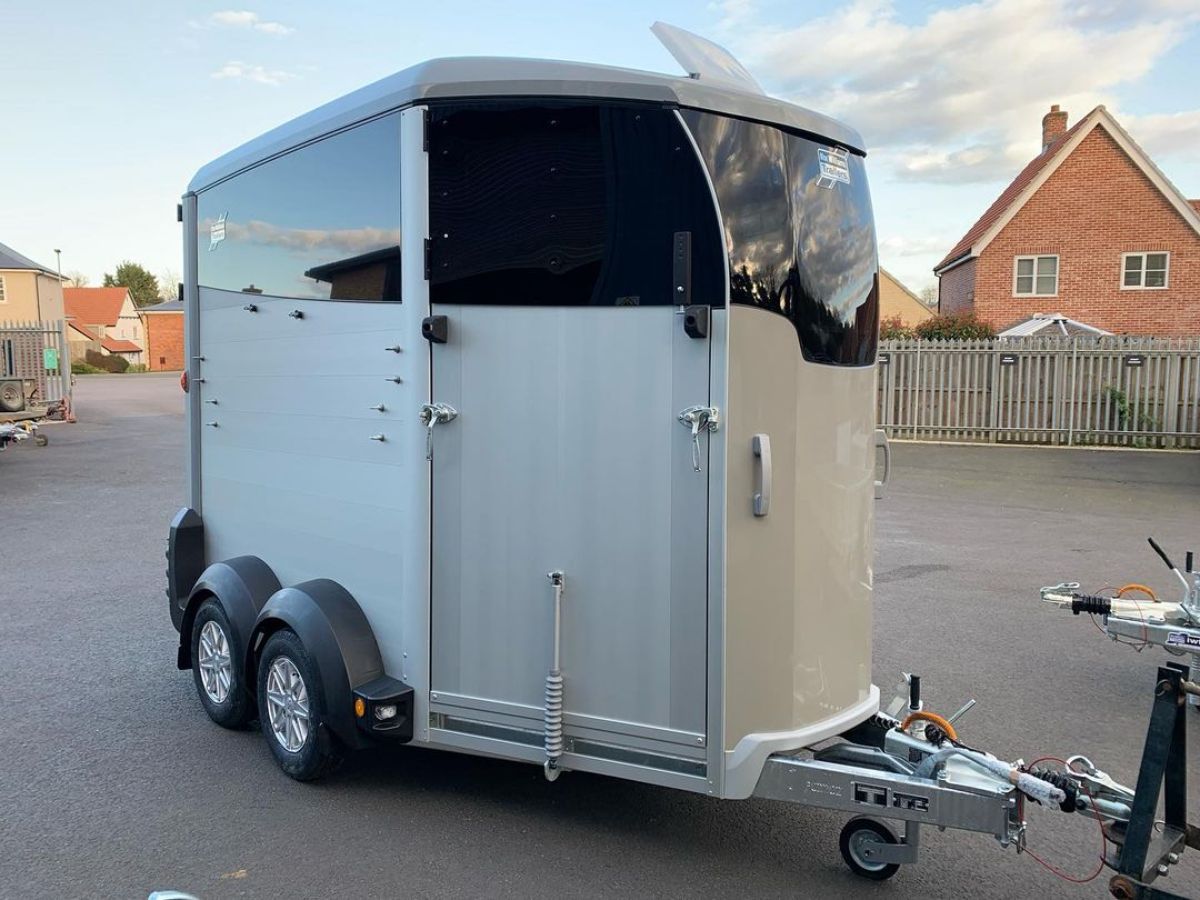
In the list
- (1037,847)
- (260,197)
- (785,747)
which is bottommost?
(1037,847)

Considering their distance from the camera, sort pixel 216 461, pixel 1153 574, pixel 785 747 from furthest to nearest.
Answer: pixel 1153 574
pixel 216 461
pixel 785 747

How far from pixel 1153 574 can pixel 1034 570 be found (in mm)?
1032

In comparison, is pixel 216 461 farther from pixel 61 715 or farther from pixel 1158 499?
pixel 1158 499

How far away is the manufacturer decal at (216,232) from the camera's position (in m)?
5.53

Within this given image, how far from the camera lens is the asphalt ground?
374cm

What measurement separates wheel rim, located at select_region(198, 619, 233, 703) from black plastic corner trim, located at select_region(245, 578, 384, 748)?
0.71m

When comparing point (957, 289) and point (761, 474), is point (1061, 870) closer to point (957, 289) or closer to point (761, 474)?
point (761, 474)

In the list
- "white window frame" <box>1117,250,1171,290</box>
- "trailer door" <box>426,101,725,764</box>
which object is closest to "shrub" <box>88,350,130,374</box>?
"white window frame" <box>1117,250,1171,290</box>

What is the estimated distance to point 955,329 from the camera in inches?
1033

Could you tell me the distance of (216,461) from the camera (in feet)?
19.0

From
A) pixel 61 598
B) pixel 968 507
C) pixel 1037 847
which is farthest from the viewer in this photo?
pixel 968 507

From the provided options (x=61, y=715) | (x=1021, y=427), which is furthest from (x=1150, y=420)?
(x=61, y=715)

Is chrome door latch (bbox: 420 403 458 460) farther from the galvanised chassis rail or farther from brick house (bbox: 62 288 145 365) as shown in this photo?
brick house (bbox: 62 288 145 365)

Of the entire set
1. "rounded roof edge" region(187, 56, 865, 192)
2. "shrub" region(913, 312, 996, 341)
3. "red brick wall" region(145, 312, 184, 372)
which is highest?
"red brick wall" region(145, 312, 184, 372)
